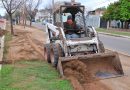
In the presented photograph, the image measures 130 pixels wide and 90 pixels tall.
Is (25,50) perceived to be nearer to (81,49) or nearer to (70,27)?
(70,27)

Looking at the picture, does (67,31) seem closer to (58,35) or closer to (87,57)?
(58,35)

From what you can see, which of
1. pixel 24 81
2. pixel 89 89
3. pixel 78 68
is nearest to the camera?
pixel 89 89

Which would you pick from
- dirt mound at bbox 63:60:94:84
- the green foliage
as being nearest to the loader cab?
dirt mound at bbox 63:60:94:84

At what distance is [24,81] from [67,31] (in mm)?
3385

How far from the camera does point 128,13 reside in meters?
46.7

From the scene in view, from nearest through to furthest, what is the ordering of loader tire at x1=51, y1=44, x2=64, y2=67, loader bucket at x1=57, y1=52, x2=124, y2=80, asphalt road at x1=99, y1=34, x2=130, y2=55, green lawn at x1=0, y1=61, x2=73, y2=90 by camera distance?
green lawn at x1=0, y1=61, x2=73, y2=90 < loader bucket at x1=57, y1=52, x2=124, y2=80 < loader tire at x1=51, y1=44, x2=64, y2=67 < asphalt road at x1=99, y1=34, x2=130, y2=55

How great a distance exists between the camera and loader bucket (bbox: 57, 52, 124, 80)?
422 inches

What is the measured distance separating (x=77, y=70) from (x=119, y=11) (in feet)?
131

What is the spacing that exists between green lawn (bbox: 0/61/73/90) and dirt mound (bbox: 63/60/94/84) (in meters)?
0.42

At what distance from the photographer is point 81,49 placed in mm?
12086

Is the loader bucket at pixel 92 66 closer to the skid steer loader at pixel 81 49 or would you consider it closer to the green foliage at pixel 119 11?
the skid steer loader at pixel 81 49

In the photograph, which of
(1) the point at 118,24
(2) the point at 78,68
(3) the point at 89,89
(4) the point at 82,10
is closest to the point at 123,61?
(4) the point at 82,10

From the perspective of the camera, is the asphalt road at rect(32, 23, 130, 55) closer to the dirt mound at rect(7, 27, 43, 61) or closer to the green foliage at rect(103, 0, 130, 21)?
the dirt mound at rect(7, 27, 43, 61)

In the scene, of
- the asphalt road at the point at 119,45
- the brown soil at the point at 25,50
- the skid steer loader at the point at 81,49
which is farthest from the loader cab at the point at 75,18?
the asphalt road at the point at 119,45
